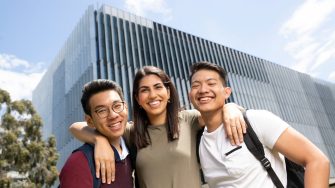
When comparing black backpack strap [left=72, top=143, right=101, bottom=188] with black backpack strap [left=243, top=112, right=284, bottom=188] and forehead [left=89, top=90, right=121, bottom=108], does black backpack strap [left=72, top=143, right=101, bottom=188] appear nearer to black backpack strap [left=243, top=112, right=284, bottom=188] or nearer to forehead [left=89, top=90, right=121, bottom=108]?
forehead [left=89, top=90, right=121, bottom=108]

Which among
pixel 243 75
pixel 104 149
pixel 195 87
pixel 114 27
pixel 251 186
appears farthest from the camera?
pixel 243 75

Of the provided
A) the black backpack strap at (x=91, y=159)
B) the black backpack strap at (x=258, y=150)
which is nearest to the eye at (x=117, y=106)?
the black backpack strap at (x=91, y=159)

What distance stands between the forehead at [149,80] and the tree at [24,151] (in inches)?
477

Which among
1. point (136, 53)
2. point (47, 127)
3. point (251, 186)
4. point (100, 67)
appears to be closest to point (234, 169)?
point (251, 186)

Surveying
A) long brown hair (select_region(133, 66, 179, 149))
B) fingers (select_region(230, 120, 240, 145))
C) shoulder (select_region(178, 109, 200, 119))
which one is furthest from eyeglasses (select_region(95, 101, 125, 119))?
fingers (select_region(230, 120, 240, 145))

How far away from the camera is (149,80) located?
10.7 ft

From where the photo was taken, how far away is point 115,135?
2.74 meters

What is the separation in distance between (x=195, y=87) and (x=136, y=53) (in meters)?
32.6

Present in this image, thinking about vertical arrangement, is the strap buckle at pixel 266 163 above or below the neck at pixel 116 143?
below

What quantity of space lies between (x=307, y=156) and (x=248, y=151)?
1.36ft

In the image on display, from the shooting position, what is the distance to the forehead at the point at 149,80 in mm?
3247

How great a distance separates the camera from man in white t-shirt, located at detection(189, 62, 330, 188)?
2.21m

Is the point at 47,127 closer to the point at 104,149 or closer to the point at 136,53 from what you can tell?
the point at 136,53

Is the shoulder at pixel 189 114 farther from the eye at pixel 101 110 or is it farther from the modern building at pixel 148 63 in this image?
the modern building at pixel 148 63
